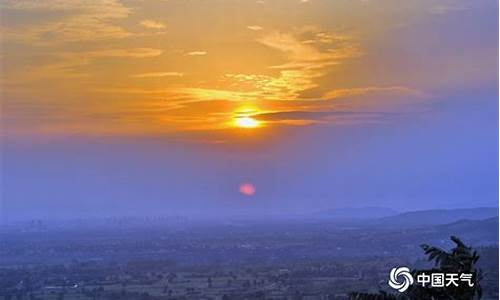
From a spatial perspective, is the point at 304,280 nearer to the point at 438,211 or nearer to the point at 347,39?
the point at 438,211

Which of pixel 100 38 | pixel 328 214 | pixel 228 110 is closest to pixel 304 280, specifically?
pixel 328 214

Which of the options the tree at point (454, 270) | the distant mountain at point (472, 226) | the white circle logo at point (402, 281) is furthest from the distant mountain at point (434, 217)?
the tree at point (454, 270)

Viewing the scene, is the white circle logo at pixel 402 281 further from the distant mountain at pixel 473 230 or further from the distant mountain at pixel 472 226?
the distant mountain at pixel 472 226

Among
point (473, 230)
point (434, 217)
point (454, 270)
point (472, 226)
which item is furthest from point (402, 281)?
point (434, 217)

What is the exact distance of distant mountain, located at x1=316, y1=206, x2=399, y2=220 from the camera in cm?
838

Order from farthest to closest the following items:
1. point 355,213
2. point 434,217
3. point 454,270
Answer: point 355,213
point 434,217
point 454,270

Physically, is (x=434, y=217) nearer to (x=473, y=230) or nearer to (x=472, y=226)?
(x=472, y=226)

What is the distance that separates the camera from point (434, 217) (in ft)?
26.7

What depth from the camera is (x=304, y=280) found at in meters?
7.68

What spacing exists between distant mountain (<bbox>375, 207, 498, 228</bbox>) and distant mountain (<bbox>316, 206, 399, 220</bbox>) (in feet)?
0.61

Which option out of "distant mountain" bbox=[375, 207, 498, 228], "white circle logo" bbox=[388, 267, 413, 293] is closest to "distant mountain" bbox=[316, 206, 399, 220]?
"distant mountain" bbox=[375, 207, 498, 228]

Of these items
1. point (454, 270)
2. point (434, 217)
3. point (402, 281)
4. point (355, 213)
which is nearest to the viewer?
point (454, 270)

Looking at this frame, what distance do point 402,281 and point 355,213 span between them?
13.4 feet

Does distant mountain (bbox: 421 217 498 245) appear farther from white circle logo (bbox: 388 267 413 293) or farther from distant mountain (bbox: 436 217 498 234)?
white circle logo (bbox: 388 267 413 293)
